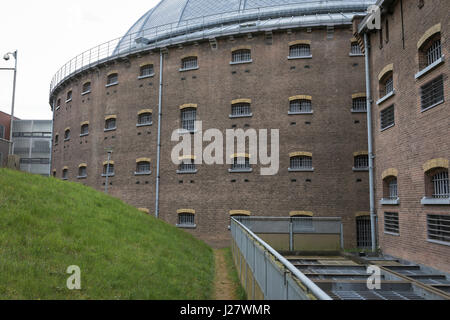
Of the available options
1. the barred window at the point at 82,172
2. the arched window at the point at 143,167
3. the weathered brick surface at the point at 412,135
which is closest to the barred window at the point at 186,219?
the arched window at the point at 143,167

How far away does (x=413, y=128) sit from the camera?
12.0 m

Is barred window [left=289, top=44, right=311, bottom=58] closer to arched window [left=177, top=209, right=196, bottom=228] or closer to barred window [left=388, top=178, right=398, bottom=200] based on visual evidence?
barred window [left=388, top=178, right=398, bottom=200]

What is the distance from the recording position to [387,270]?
A: 10.8 metres

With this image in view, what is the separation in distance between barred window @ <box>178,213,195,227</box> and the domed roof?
1293 centimetres

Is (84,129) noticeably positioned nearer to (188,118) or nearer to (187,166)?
(188,118)

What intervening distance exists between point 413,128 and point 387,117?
248 cm

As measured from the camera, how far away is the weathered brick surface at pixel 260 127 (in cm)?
2031

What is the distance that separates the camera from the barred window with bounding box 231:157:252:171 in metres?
21.4

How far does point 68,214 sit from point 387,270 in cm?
973

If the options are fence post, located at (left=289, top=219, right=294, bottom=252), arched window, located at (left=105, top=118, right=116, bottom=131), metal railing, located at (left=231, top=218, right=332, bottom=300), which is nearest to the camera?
metal railing, located at (left=231, top=218, right=332, bottom=300)

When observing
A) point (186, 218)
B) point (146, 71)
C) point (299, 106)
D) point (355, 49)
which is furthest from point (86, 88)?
point (355, 49)

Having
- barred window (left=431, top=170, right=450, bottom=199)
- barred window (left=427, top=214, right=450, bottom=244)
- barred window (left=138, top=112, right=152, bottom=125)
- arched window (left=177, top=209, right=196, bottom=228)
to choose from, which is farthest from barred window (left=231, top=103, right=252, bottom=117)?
barred window (left=427, top=214, right=450, bottom=244)

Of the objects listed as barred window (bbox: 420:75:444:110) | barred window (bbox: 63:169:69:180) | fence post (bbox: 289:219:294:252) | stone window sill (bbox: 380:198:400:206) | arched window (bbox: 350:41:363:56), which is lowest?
fence post (bbox: 289:219:294:252)
